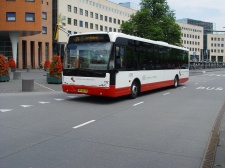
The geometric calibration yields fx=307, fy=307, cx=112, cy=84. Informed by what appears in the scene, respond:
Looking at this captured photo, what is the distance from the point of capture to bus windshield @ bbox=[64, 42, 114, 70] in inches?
494

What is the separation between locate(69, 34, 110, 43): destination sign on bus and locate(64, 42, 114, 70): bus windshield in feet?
0.46

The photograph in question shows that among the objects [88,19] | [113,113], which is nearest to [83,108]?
[113,113]

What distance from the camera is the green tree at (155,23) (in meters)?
45.7

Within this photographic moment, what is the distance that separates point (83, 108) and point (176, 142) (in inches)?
208

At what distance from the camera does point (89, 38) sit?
43.2ft

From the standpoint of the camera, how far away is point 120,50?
13148 millimetres

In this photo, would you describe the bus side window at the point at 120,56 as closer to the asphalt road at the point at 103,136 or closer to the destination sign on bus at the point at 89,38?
the destination sign on bus at the point at 89,38

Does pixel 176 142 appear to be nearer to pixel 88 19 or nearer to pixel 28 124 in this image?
pixel 28 124

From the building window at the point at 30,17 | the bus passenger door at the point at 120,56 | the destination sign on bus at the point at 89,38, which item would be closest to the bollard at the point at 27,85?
the destination sign on bus at the point at 89,38

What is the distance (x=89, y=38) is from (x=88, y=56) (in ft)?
2.76

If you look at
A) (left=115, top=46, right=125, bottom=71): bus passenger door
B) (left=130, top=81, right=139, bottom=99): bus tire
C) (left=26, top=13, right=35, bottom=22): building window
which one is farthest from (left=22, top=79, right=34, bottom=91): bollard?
(left=26, top=13, right=35, bottom=22): building window

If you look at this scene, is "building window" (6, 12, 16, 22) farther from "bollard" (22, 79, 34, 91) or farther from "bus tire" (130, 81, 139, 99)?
"bus tire" (130, 81, 139, 99)

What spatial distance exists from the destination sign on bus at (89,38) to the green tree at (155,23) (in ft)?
106

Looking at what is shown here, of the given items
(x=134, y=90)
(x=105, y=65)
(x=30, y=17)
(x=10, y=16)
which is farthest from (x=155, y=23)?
(x=105, y=65)
